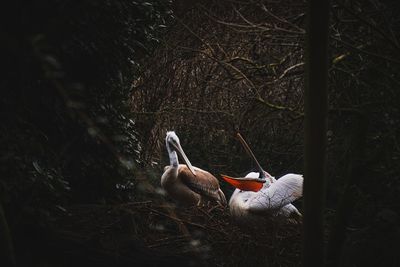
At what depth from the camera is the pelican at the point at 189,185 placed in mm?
8484

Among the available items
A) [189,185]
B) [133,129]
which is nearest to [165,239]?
[133,129]

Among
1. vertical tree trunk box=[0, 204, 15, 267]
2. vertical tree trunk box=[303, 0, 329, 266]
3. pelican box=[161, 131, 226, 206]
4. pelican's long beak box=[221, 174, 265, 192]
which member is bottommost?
pelican box=[161, 131, 226, 206]

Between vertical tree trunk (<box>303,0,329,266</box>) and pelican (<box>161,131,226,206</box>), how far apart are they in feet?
17.5

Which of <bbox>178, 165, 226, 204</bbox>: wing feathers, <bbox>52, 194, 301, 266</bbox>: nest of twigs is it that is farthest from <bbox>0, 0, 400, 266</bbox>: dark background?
<bbox>178, 165, 226, 204</bbox>: wing feathers

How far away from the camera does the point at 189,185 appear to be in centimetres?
864

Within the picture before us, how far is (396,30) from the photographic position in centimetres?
460

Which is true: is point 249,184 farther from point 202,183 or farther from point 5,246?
point 5,246

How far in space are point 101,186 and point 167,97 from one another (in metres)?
3.01

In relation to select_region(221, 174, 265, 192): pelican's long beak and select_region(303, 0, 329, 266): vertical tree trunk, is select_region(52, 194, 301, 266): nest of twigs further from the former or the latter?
select_region(303, 0, 329, 266): vertical tree trunk

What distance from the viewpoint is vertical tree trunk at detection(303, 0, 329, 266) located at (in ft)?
9.95

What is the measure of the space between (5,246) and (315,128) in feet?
6.26

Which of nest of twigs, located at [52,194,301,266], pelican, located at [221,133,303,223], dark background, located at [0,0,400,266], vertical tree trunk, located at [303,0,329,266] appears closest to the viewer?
vertical tree trunk, located at [303,0,329,266]

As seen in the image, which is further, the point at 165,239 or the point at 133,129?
the point at 133,129

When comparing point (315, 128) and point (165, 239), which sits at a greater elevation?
point (315, 128)
